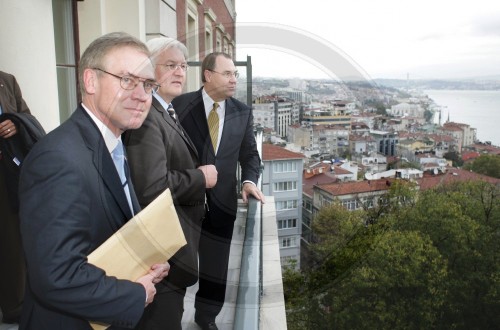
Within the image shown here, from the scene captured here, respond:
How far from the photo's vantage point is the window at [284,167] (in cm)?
149

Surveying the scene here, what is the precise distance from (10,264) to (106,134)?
1.70m

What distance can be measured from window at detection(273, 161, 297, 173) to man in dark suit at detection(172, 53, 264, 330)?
0.34m

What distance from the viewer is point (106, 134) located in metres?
1.18

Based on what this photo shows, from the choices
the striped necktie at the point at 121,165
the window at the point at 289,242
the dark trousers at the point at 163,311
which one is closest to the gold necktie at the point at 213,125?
the window at the point at 289,242

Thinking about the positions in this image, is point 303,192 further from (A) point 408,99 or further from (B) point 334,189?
(A) point 408,99

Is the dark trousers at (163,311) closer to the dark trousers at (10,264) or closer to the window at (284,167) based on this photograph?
the window at (284,167)

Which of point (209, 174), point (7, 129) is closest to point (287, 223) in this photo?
point (209, 174)

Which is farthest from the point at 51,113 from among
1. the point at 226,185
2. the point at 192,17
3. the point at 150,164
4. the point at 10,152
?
the point at 192,17

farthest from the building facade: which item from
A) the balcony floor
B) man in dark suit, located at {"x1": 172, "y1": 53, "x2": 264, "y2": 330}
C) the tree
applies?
the tree

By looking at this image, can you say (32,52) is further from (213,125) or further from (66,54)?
(213,125)

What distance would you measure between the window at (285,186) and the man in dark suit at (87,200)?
23.5 inches

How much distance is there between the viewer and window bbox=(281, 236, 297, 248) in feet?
5.55

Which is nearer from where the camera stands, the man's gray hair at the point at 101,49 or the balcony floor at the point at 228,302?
the man's gray hair at the point at 101,49

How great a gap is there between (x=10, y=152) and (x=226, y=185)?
106cm
